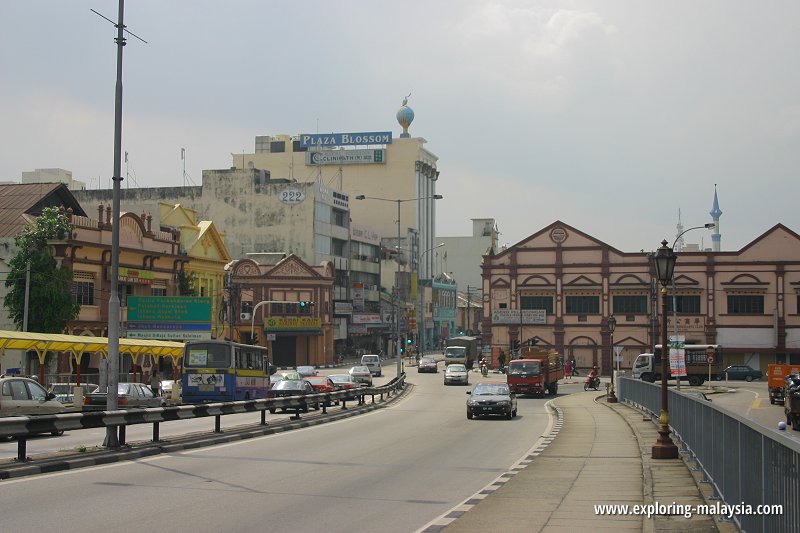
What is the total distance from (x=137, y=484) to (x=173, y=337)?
42.4 m

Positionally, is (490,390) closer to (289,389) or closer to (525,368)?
(289,389)

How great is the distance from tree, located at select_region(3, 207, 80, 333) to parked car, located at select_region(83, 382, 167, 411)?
16.0 meters

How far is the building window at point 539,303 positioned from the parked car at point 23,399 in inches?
2576

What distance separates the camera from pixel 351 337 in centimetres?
11412

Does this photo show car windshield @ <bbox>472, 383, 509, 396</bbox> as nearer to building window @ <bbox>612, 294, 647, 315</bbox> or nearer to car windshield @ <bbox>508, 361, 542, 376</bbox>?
car windshield @ <bbox>508, 361, 542, 376</bbox>

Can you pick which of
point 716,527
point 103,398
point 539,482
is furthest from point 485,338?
point 716,527

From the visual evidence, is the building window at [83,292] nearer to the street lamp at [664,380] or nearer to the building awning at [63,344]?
the building awning at [63,344]

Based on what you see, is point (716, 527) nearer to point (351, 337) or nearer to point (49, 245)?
point (49, 245)

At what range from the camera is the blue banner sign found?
458 ft

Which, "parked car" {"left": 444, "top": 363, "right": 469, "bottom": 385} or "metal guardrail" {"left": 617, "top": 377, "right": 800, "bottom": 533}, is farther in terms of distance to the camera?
"parked car" {"left": 444, "top": 363, "right": 469, "bottom": 385}

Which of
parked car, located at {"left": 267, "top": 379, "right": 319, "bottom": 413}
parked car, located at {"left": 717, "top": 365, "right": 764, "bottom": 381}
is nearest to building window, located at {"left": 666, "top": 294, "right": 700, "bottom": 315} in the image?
parked car, located at {"left": 717, "top": 365, "right": 764, "bottom": 381}

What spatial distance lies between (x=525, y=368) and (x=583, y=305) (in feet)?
111

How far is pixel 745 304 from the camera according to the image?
84.0 metres

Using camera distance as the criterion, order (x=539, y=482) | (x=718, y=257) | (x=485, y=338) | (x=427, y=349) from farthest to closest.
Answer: (x=427, y=349) → (x=485, y=338) → (x=718, y=257) → (x=539, y=482)
